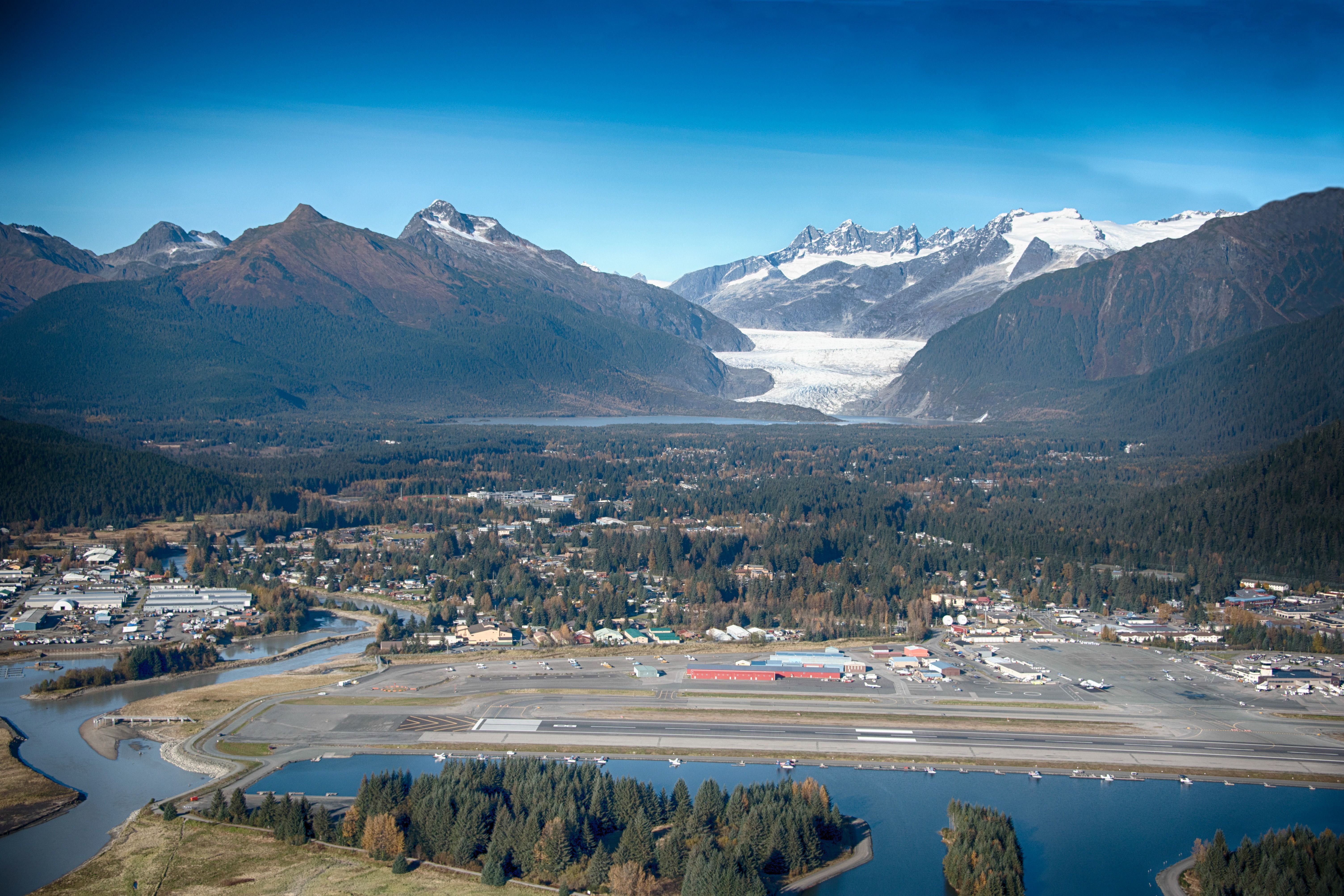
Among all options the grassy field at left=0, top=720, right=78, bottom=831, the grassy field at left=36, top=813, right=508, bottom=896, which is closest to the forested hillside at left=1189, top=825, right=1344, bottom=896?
the grassy field at left=36, top=813, right=508, bottom=896

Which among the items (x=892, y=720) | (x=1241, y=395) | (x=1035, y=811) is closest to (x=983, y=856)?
(x=1035, y=811)

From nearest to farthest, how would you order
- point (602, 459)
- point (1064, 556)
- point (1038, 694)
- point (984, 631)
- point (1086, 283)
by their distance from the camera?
point (1038, 694) < point (984, 631) < point (1064, 556) < point (602, 459) < point (1086, 283)

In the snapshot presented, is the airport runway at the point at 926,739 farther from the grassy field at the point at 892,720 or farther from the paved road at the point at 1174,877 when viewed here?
the paved road at the point at 1174,877

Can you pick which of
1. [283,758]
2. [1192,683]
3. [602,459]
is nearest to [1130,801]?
[1192,683]

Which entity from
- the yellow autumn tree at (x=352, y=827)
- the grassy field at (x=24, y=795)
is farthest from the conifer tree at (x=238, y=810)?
the grassy field at (x=24, y=795)

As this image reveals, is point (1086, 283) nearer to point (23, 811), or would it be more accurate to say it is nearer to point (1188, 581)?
point (1188, 581)

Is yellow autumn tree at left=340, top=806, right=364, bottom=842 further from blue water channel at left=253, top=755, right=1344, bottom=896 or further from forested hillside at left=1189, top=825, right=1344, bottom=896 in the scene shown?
forested hillside at left=1189, top=825, right=1344, bottom=896

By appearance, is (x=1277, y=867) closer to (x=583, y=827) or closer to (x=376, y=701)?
(x=583, y=827)
